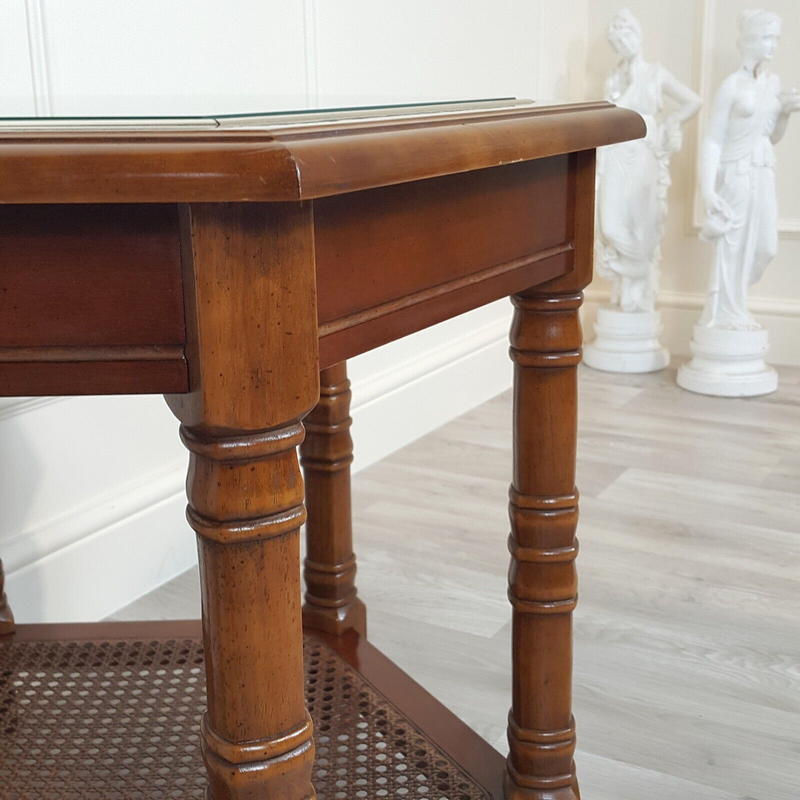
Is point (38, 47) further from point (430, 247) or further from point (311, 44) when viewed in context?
point (430, 247)

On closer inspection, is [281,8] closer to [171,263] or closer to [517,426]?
[517,426]

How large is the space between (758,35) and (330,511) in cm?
256

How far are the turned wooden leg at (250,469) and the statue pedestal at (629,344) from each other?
3.14 metres

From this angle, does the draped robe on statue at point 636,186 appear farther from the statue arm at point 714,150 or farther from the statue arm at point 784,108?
the statue arm at point 784,108

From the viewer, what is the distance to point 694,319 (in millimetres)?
4055

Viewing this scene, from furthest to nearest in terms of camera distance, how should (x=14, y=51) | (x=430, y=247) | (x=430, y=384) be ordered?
(x=430, y=384)
(x=14, y=51)
(x=430, y=247)

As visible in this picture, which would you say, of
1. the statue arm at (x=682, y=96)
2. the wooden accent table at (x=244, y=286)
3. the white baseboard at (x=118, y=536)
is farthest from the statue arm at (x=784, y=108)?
the wooden accent table at (x=244, y=286)

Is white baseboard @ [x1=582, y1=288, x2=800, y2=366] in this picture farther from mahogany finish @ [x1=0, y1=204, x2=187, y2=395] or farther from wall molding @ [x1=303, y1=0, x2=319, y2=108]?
mahogany finish @ [x1=0, y1=204, x2=187, y2=395]

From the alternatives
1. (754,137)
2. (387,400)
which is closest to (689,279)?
(754,137)

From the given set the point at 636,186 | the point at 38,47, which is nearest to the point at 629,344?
the point at 636,186

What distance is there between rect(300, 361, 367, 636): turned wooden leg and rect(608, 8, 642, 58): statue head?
245 centimetres

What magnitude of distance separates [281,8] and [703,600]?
1537mm

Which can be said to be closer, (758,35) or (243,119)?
(243,119)

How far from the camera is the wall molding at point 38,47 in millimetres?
1695
